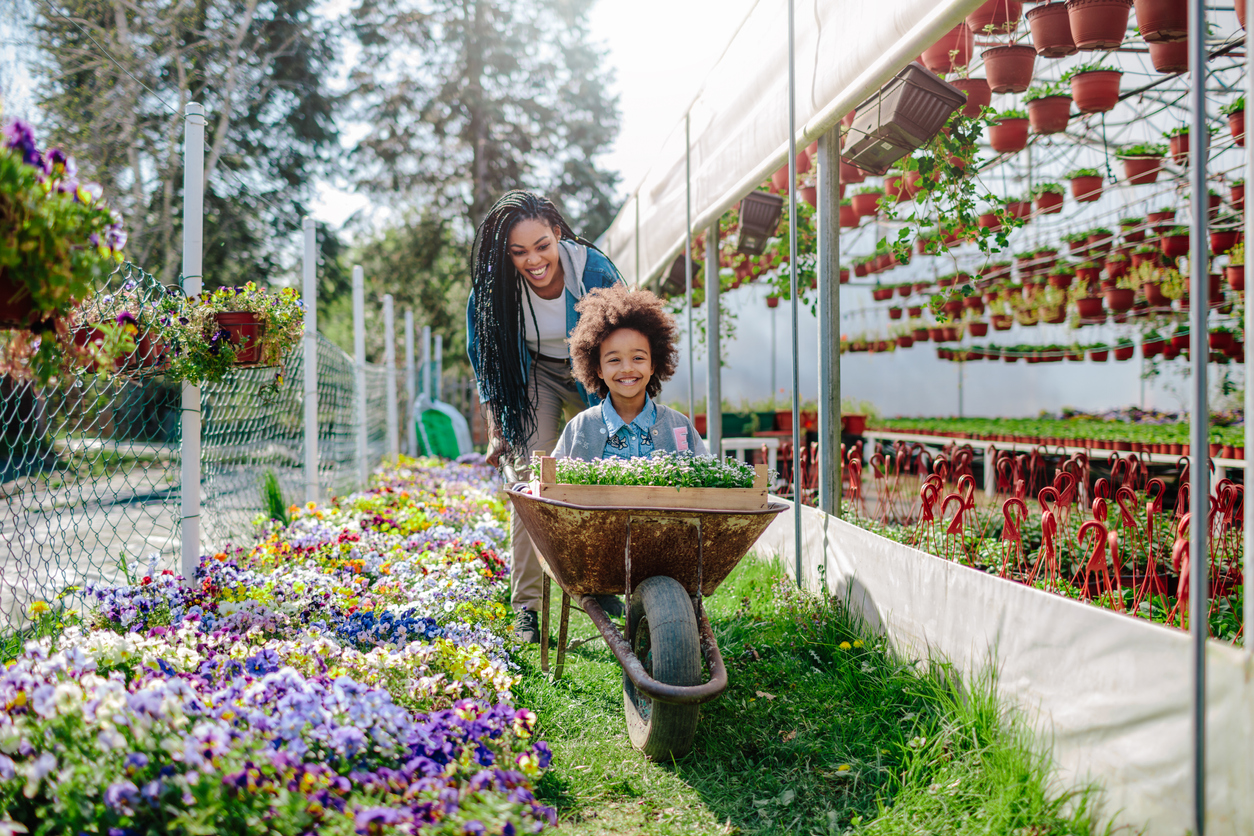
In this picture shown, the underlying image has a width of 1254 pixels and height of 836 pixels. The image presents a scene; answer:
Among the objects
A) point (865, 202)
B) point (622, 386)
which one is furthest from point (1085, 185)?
point (622, 386)

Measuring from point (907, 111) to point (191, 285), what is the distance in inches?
101

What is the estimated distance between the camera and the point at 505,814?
1411mm

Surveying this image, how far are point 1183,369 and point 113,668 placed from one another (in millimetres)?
15329

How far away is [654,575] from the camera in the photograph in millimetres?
2283

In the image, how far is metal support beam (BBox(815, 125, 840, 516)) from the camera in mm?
3209

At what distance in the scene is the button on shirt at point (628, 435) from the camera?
9.07 feet

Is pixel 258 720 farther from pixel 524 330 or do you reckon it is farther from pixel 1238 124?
pixel 1238 124

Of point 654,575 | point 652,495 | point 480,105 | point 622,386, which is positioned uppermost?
point 480,105

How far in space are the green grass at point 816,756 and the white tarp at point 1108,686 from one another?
83mm

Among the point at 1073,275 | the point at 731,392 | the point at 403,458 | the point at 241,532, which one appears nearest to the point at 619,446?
the point at 241,532

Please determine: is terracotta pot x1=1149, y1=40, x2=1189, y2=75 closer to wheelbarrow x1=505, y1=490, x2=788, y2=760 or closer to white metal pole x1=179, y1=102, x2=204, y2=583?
wheelbarrow x1=505, y1=490, x2=788, y2=760

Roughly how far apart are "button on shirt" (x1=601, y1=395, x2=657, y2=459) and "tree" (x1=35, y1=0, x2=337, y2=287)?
36.1 feet

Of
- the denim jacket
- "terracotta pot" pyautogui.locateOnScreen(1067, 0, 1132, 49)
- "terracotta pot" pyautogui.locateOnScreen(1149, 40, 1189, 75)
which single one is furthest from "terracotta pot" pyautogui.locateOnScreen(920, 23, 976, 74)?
the denim jacket

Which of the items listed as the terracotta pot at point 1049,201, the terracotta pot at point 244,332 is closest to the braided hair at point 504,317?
the terracotta pot at point 244,332
